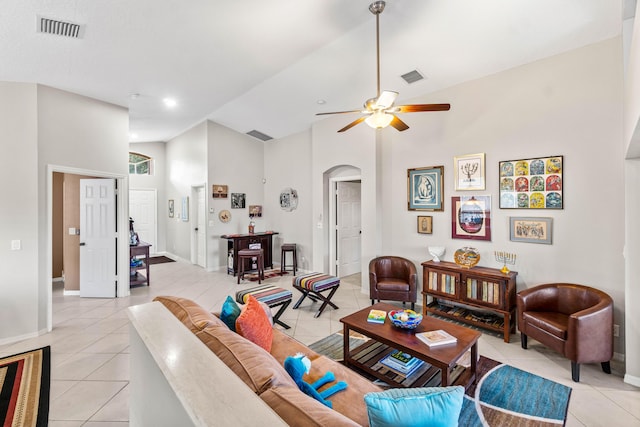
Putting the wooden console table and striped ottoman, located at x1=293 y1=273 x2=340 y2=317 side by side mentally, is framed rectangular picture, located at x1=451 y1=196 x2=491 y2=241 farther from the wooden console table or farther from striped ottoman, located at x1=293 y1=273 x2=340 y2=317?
the wooden console table

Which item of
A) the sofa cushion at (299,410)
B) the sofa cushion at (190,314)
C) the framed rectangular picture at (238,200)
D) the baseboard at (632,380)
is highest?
the framed rectangular picture at (238,200)

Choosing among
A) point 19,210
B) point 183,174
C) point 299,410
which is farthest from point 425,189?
point 183,174

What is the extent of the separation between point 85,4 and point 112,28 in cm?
33

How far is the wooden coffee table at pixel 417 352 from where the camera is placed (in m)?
2.06

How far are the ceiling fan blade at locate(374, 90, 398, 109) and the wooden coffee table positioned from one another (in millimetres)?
1909

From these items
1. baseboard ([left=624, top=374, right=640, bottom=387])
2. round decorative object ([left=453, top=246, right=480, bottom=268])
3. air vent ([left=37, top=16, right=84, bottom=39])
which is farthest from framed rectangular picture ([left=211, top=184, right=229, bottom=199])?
baseboard ([left=624, top=374, right=640, bottom=387])

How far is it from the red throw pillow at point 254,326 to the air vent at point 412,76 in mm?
3436

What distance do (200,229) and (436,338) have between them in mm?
6066

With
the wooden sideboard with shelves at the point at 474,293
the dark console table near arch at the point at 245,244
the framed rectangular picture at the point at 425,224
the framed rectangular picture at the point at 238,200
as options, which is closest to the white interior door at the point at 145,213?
the framed rectangular picture at the point at 238,200

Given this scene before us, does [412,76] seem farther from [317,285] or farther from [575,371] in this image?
[575,371]

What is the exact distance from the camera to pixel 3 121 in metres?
3.20

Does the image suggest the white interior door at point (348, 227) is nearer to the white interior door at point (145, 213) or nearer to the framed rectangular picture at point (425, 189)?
the framed rectangular picture at point (425, 189)

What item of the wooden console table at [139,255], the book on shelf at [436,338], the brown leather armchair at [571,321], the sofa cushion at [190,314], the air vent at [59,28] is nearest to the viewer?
the sofa cushion at [190,314]

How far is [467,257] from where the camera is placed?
11.9ft
